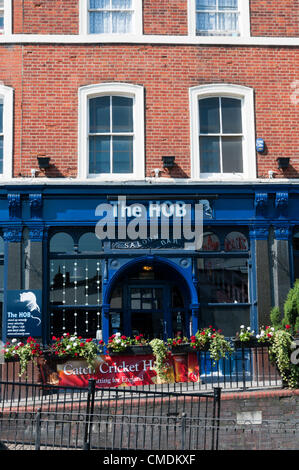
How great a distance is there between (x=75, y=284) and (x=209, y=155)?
437 cm

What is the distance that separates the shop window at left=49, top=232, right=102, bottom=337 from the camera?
15117mm

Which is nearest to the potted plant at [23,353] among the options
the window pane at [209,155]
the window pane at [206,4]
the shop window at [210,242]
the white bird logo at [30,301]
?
the white bird logo at [30,301]

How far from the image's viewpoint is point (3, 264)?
50.0ft

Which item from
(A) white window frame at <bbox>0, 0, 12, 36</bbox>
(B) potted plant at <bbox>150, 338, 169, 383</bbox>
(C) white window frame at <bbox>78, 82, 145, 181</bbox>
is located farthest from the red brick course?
(B) potted plant at <bbox>150, 338, 169, 383</bbox>

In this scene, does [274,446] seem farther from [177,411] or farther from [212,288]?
[212,288]

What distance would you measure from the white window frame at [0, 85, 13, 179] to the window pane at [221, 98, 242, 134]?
4998 millimetres

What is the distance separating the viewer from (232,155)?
52.1ft

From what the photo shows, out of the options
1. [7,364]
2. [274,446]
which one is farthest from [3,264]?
[274,446]

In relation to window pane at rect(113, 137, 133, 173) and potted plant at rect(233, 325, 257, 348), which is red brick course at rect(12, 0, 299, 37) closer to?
window pane at rect(113, 137, 133, 173)

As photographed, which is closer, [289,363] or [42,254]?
[289,363]

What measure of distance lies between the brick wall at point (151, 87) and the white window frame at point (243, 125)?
142 millimetres

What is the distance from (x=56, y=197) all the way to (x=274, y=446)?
7094 mm

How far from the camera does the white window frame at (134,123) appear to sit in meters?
15.4

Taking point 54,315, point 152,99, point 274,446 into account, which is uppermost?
point 152,99
